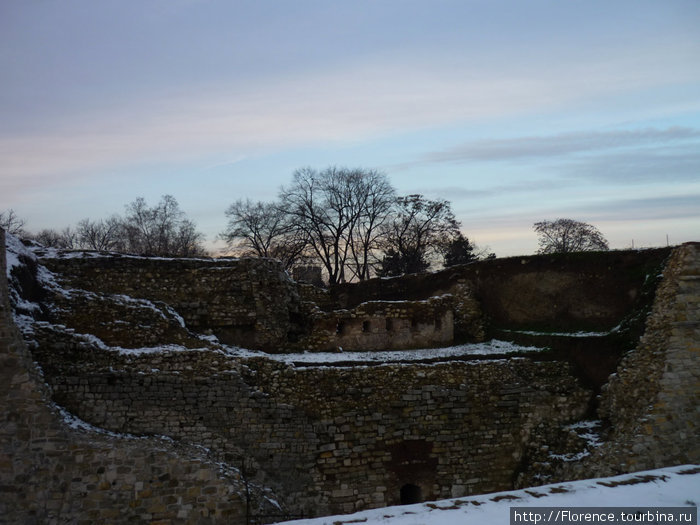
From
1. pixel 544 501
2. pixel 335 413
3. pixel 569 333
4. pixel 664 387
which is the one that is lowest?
pixel 335 413

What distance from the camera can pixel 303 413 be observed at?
45.1ft

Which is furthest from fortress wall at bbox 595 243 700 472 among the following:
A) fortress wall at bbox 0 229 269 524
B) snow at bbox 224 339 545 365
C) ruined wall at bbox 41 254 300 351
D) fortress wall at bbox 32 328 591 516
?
ruined wall at bbox 41 254 300 351

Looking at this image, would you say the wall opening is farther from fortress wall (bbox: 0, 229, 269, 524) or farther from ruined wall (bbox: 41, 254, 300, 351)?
ruined wall (bbox: 41, 254, 300, 351)

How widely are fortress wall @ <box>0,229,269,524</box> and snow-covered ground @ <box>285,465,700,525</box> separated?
568cm

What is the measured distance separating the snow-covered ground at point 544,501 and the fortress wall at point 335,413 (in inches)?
242

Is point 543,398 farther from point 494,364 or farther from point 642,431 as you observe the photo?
point 642,431

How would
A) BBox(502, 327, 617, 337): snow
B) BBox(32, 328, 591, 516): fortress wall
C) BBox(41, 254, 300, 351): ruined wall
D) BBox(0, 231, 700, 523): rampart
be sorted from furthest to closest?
BBox(41, 254, 300, 351): ruined wall → BBox(502, 327, 617, 337): snow → BBox(32, 328, 591, 516): fortress wall → BBox(0, 231, 700, 523): rampart

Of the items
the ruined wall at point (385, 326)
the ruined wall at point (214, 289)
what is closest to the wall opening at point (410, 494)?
the ruined wall at point (385, 326)

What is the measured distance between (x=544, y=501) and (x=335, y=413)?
7.00 meters

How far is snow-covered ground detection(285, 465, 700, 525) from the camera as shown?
696cm

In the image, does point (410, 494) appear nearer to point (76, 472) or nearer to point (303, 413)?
point (303, 413)

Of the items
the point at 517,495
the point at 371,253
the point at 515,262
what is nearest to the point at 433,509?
the point at 517,495

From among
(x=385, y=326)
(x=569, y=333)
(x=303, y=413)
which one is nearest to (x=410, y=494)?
(x=303, y=413)

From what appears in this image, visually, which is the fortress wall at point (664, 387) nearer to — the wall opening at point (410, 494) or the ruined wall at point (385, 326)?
the wall opening at point (410, 494)
